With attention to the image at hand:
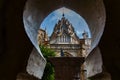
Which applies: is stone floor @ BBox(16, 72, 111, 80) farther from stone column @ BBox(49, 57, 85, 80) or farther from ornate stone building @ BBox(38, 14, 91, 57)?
ornate stone building @ BBox(38, 14, 91, 57)

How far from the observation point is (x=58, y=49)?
26453 millimetres

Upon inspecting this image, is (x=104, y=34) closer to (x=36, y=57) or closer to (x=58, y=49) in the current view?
(x=36, y=57)

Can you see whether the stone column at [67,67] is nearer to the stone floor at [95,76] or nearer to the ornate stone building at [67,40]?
the stone floor at [95,76]

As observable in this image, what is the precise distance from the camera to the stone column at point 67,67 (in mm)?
5008

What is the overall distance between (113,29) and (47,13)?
177cm

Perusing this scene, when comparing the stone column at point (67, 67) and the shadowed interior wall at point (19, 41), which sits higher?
the shadowed interior wall at point (19, 41)

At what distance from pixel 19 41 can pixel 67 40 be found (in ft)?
81.0

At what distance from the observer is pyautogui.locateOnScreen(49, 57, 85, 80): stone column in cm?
501

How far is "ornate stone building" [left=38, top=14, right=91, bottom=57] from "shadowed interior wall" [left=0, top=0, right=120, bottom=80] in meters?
21.5

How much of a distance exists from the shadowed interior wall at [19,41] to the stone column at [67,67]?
781 millimetres

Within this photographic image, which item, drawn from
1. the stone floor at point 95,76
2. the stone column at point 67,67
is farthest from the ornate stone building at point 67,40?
the stone floor at point 95,76

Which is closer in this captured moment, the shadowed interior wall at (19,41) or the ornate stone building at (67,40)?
the shadowed interior wall at (19,41)

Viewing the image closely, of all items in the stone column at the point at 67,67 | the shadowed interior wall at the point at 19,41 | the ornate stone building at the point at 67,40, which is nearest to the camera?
the shadowed interior wall at the point at 19,41

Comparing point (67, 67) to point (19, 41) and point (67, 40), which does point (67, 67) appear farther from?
point (67, 40)
